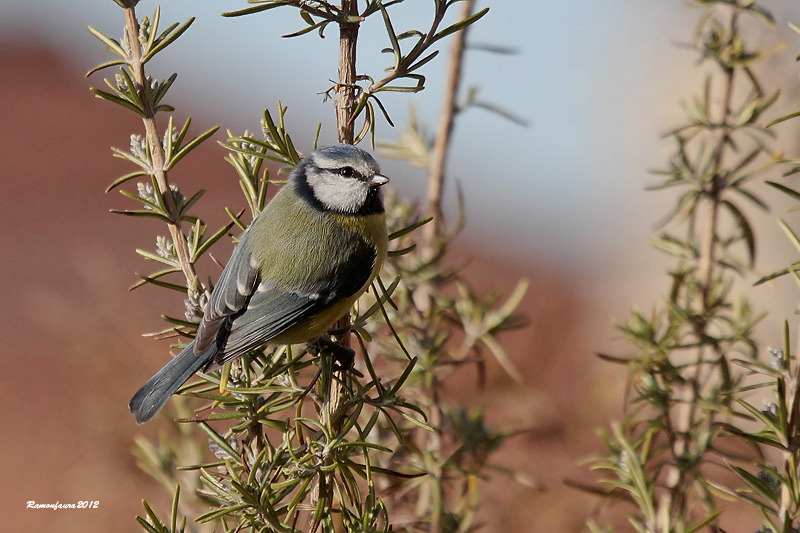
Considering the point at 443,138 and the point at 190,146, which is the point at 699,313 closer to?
the point at 443,138

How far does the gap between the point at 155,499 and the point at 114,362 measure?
0.35 metres

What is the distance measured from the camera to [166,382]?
130 centimetres

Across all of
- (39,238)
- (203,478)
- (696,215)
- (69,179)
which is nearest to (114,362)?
(203,478)

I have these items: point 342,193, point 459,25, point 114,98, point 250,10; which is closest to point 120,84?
point 114,98

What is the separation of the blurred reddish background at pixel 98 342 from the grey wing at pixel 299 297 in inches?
15.4

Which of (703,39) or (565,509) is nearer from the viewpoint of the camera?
(703,39)

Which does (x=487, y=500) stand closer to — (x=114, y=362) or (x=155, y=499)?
(x=155, y=499)

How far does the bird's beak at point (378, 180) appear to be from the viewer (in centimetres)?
160

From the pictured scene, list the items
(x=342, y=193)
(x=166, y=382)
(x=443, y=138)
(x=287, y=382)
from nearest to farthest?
(x=287, y=382) → (x=166, y=382) → (x=443, y=138) → (x=342, y=193)

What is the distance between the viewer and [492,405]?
67.0 inches

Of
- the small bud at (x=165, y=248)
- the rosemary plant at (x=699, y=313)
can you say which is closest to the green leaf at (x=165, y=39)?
the small bud at (x=165, y=248)

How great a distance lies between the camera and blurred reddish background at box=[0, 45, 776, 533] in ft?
6.08

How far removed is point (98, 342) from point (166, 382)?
0.79 meters

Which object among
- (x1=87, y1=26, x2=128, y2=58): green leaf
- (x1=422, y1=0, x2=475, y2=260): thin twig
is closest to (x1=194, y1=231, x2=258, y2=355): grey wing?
(x1=422, y1=0, x2=475, y2=260): thin twig
